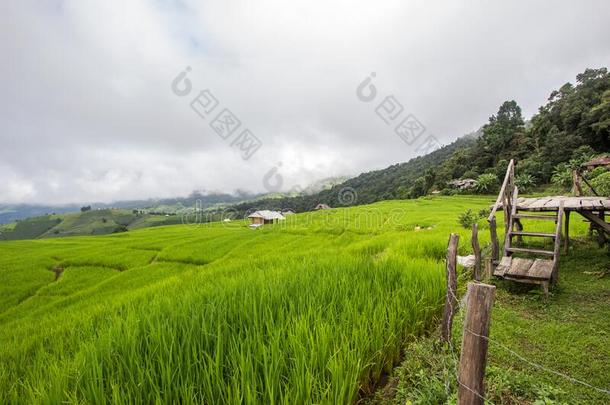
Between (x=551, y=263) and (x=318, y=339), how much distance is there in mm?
4874

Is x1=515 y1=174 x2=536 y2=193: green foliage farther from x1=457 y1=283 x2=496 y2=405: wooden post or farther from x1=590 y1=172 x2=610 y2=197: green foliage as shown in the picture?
x1=457 y1=283 x2=496 y2=405: wooden post

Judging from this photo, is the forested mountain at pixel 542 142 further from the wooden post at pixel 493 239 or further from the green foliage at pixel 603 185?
the wooden post at pixel 493 239

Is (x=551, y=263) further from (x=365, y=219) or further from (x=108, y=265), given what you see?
(x=365, y=219)

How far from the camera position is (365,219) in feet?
79.6

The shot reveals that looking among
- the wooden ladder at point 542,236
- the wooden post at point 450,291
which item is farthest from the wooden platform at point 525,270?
the wooden post at point 450,291

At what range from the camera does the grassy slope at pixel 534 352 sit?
256 cm

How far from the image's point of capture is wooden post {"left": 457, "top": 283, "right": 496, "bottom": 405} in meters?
1.70

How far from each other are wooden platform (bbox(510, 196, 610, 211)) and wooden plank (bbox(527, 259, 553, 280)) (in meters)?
1.49

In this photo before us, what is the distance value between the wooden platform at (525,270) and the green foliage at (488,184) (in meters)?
40.1

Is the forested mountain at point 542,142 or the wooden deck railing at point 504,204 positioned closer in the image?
the wooden deck railing at point 504,204

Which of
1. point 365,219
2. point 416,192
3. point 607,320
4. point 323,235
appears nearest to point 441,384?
point 607,320

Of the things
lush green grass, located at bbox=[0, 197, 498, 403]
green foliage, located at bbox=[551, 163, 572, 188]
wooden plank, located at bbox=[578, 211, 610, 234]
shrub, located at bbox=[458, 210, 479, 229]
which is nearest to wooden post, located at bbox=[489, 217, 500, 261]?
lush green grass, located at bbox=[0, 197, 498, 403]

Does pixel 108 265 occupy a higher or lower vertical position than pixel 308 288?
lower

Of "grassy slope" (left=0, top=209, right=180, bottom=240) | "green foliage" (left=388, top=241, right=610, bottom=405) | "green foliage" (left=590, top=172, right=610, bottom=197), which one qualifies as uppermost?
"green foliage" (left=590, top=172, right=610, bottom=197)
